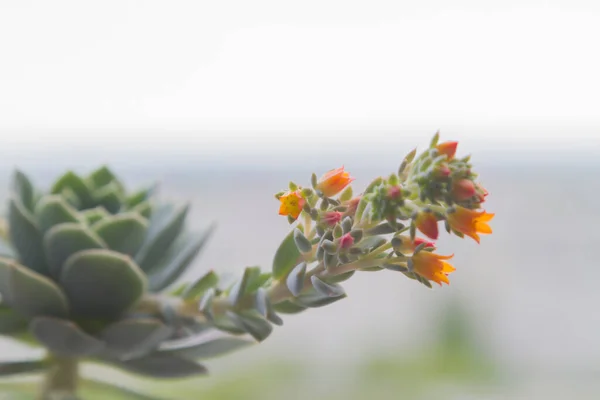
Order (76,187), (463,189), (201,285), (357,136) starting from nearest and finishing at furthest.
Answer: (463,189)
(201,285)
(76,187)
(357,136)

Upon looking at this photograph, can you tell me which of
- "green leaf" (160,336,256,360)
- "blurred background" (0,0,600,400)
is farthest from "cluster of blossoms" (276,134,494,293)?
"blurred background" (0,0,600,400)

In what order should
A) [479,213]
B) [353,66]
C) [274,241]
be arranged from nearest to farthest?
[479,213], [353,66], [274,241]

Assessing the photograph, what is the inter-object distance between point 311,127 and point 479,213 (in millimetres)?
893

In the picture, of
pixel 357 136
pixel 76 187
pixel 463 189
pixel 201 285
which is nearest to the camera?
pixel 463 189

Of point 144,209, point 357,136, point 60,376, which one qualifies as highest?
point 357,136

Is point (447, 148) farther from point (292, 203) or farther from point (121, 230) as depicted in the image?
point (121, 230)

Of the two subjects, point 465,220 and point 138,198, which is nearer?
point 465,220

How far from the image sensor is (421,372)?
0.95m

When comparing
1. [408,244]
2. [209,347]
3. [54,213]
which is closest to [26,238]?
[54,213]

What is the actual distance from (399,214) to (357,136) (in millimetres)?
894

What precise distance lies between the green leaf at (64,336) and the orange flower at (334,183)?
155mm

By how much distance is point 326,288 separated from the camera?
10.4 inches

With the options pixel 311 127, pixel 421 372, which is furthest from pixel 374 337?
pixel 311 127

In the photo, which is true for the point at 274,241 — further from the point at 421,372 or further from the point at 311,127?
the point at 421,372
